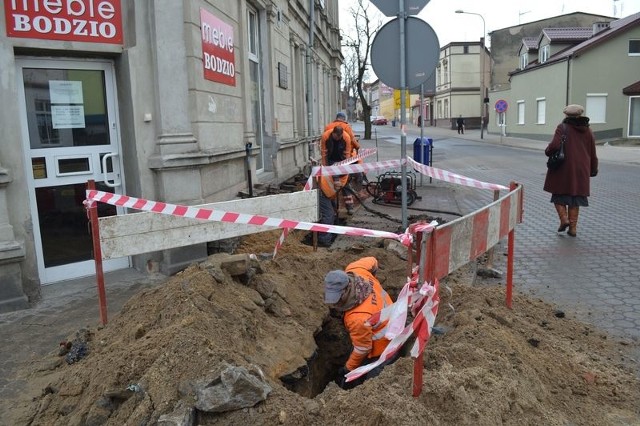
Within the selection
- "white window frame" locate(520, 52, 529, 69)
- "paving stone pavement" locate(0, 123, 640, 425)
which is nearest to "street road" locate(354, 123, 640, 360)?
"paving stone pavement" locate(0, 123, 640, 425)

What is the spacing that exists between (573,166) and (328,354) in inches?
194

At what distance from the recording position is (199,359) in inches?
125

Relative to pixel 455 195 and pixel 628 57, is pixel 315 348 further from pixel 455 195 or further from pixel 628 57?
pixel 628 57

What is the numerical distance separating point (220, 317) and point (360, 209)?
6960mm

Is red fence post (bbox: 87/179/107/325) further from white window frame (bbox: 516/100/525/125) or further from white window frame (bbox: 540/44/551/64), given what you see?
white window frame (bbox: 516/100/525/125)

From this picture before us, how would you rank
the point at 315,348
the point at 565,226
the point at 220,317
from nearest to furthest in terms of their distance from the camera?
the point at 220,317 < the point at 315,348 < the point at 565,226

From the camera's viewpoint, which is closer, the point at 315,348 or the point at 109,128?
the point at 315,348

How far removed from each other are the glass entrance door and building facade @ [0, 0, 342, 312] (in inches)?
0.4

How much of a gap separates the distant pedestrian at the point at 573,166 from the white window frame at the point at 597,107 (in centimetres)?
2720

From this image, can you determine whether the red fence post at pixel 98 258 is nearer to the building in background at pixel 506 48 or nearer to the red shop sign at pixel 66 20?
the red shop sign at pixel 66 20

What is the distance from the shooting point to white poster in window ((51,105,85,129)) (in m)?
5.80

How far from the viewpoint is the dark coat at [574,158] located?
7.86 metres

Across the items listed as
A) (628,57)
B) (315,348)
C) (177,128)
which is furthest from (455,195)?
(628,57)

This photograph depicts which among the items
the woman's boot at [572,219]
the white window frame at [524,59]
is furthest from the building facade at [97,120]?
the white window frame at [524,59]
